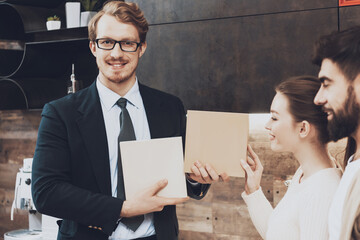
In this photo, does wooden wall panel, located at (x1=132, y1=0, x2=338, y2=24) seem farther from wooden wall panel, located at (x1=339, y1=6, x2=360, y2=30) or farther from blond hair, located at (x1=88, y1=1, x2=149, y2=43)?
blond hair, located at (x1=88, y1=1, x2=149, y2=43)

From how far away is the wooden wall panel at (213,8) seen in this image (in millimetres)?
2330

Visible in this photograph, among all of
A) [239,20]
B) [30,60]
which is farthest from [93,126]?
[30,60]

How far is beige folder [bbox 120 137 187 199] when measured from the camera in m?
1.62

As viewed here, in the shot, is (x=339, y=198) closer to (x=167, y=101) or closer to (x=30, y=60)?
(x=167, y=101)

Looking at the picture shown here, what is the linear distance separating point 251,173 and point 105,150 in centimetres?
53

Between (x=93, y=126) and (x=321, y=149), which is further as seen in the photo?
(x=93, y=126)

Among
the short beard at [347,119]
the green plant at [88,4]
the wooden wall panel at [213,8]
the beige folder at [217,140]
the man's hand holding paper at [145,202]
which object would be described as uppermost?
the green plant at [88,4]

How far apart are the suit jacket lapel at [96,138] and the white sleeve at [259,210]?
0.51 metres

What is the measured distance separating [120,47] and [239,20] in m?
0.93

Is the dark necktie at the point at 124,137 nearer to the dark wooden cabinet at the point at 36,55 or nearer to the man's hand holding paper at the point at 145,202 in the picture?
the man's hand holding paper at the point at 145,202

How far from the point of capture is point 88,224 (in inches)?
Result: 64.3

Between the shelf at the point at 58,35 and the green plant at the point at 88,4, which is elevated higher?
the green plant at the point at 88,4

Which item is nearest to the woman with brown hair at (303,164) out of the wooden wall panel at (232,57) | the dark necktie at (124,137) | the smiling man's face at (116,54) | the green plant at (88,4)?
the dark necktie at (124,137)

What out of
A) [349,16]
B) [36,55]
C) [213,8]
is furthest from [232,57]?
[36,55]
